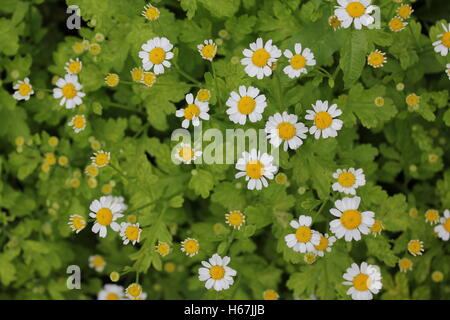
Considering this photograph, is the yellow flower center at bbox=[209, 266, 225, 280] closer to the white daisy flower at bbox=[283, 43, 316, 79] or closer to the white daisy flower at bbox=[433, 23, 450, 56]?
the white daisy flower at bbox=[283, 43, 316, 79]

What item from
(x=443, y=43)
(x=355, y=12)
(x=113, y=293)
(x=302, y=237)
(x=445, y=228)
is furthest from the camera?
(x=113, y=293)

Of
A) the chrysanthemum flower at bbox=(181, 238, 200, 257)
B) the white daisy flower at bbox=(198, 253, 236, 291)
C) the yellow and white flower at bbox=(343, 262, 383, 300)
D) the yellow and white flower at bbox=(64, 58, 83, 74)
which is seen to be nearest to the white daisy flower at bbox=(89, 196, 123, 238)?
the chrysanthemum flower at bbox=(181, 238, 200, 257)

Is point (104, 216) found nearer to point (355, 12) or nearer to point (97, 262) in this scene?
point (97, 262)

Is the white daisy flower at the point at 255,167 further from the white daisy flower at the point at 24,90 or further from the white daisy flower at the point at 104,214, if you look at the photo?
the white daisy flower at the point at 24,90

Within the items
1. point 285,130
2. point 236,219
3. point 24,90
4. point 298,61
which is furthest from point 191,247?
point 24,90
